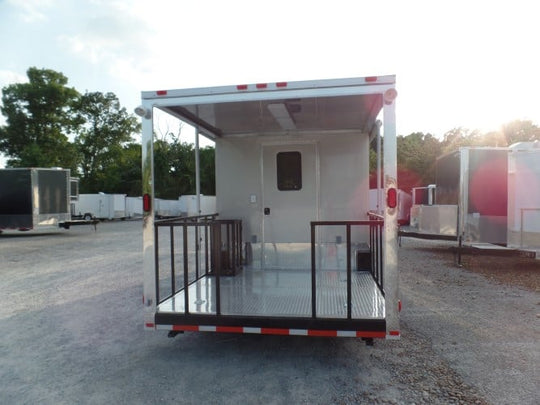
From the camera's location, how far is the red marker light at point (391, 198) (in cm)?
317

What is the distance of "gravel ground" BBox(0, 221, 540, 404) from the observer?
3129 millimetres

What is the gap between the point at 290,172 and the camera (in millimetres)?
6039

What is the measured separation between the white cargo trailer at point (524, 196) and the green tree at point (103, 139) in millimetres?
36610

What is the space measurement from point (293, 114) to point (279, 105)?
61 centimetres

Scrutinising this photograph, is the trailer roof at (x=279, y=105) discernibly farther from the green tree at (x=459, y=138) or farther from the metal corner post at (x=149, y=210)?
the green tree at (x=459, y=138)

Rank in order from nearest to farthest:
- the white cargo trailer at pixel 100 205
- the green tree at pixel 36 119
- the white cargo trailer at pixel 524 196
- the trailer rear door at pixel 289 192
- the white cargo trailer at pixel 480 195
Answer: the trailer rear door at pixel 289 192 < the white cargo trailer at pixel 524 196 < the white cargo trailer at pixel 480 195 < the white cargo trailer at pixel 100 205 < the green tree at pixel 36 119

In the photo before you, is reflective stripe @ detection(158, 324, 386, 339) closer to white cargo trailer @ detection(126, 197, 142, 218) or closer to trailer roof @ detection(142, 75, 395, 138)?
trailer roof @ detection(142, 75, 395, 138)

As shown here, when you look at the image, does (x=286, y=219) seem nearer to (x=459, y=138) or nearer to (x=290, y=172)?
(x=290, y=172)

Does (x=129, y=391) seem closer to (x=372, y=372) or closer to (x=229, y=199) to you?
(x=372, y=372)

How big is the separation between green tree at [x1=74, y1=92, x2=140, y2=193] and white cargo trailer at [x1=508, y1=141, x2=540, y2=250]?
36.6 metres

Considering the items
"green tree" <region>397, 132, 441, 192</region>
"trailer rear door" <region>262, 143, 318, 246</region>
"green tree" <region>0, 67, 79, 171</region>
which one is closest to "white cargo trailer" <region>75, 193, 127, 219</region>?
"green tree" <region>0, 67, 79, 171</region>

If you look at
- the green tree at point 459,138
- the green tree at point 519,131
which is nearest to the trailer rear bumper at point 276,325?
the green tree at point 459,138

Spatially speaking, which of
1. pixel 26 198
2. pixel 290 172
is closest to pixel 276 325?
pixel 290 172

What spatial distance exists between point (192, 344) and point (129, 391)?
1093 mm
